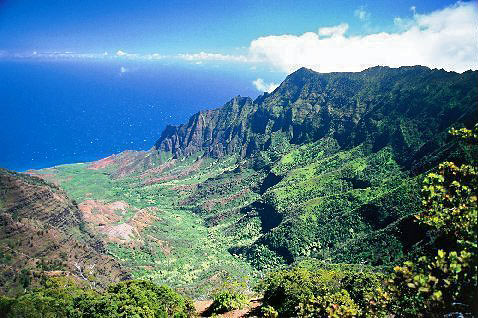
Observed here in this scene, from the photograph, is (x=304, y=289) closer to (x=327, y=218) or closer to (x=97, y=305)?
(x=97, y=305)

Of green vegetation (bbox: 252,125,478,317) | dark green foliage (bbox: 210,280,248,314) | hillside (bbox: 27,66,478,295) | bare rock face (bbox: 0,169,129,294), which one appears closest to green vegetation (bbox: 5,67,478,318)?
dark green foliage (bbox: 210,280,248,314)

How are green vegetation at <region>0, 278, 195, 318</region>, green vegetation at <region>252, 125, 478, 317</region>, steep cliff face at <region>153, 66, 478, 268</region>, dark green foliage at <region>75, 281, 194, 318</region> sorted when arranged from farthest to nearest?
1. steep cliff face at <region>153, 66, 478, 268</region>
2. green vegetation at <region>0, 278, 195, 318</region>
3. dark green foliage at <region>75, 281, 194, 318</region>
4. green vegetation at <region>252, 125, 478, 317</region>

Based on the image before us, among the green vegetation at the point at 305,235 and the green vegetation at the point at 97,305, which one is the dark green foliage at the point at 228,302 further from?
the green vegetation at the point at 97,305

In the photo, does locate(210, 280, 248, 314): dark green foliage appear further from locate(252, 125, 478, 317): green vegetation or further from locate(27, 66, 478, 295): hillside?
locate(27, 66, 478, 295): hillside

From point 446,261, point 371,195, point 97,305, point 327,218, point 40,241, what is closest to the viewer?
point 446,261

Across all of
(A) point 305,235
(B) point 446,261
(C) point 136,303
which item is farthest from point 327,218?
(B) point 446,261

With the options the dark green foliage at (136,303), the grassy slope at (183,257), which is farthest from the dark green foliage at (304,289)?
the grassy slope at (183,257)

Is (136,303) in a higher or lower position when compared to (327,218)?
higher

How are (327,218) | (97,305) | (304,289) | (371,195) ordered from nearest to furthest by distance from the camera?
(97,305), (304,289), (327,218), (371,195)

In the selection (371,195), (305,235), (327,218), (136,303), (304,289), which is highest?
(304,289)
